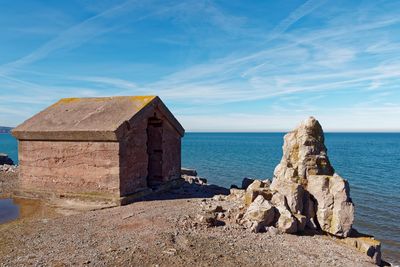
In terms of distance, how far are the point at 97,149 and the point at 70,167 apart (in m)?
1.87

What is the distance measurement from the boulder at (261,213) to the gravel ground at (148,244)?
0.63 meters

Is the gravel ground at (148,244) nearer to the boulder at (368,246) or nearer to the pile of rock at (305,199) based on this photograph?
the boulder at (368,246)

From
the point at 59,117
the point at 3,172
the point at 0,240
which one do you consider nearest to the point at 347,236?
the point at 0,240

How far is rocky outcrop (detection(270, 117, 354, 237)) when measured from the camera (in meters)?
12.5

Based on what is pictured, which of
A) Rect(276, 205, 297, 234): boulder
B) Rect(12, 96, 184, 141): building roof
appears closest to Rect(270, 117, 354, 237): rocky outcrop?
Rect(276, 205, 297, 234): boulder

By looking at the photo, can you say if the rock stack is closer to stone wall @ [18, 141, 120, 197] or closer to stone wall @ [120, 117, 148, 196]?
stone wall @ [120, 117, 148, 196]

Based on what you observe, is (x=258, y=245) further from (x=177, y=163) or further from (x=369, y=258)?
(x=177, y=163)

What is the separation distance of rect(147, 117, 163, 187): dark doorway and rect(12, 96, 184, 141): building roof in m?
0.80

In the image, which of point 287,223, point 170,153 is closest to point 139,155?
point 170,153

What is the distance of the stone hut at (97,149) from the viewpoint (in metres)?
15.1

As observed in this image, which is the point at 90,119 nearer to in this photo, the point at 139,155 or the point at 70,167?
the point at 70,167

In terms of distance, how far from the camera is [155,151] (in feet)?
61.4

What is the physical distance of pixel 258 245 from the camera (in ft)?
35.0

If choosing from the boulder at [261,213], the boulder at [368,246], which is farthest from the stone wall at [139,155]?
the boulder at [368,246]
